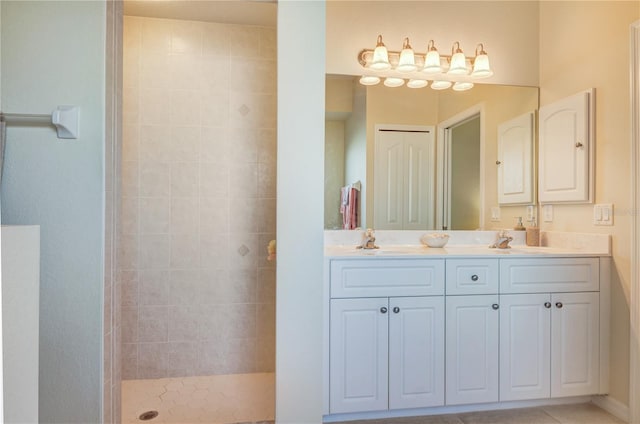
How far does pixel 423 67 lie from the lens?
2.33 m

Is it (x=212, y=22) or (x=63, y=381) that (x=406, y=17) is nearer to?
(x=212, y=22)

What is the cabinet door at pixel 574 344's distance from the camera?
1.90 meters

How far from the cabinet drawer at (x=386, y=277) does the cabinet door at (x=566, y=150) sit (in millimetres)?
1071

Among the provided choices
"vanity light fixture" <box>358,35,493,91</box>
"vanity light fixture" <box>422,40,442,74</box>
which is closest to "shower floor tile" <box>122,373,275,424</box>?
"vanity light fixture" <box>358,35,493,91</box>

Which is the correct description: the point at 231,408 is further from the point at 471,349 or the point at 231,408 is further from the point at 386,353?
the point at 471,349

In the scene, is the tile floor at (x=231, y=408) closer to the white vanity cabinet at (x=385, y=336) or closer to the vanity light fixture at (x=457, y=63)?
the white vanity cabinet at (x=385, y=336)

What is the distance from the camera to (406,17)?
233 centimetres

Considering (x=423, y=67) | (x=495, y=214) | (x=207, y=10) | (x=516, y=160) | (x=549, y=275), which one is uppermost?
(x=207, y=10)

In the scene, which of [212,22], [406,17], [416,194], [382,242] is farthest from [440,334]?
[212,22]

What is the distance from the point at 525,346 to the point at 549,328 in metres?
0.17

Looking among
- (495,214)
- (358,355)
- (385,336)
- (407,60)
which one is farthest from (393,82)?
(358,355)

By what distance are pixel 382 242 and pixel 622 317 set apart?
137cm

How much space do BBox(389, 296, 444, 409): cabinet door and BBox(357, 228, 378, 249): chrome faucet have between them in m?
0.45

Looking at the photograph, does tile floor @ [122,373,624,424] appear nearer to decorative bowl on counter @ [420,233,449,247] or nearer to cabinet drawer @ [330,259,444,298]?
cabinet drawer @ [330,259,444,298]
